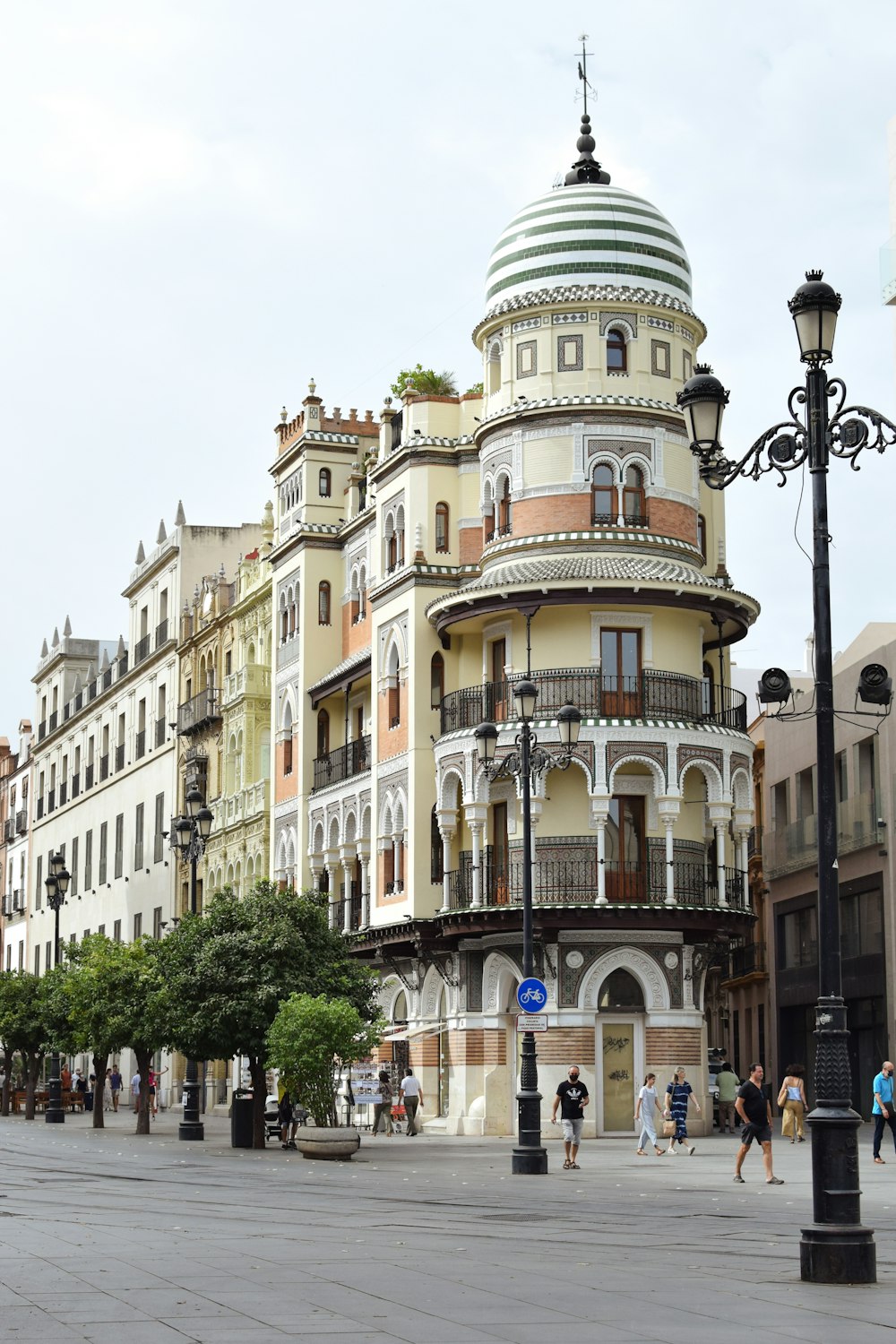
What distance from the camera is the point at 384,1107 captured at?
1784 inches

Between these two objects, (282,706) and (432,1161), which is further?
(282,706)

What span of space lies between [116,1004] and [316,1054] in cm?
1356

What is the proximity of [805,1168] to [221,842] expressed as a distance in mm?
37963

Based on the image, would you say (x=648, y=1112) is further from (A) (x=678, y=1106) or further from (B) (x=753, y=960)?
(B) (x=753, y=960)

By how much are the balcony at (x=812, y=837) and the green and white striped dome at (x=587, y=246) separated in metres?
13.3

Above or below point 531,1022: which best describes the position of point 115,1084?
below

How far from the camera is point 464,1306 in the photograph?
13.0m

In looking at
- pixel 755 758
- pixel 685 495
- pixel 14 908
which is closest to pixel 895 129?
pixel 685 495

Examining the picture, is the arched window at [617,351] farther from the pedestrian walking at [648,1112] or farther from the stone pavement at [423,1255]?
the stone pavement at [423,1255]

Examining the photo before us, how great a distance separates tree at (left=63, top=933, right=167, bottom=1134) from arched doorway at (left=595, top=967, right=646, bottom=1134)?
9.46 meters

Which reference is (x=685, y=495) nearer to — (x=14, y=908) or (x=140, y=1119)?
(x=140, y=1119)

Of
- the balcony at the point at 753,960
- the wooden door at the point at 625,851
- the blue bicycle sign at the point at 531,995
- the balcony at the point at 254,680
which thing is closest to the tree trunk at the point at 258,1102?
the wooden door at the point at 625,851

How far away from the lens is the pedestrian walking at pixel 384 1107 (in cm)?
4528

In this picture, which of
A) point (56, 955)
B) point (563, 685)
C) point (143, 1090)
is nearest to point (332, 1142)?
point (563, 685)
